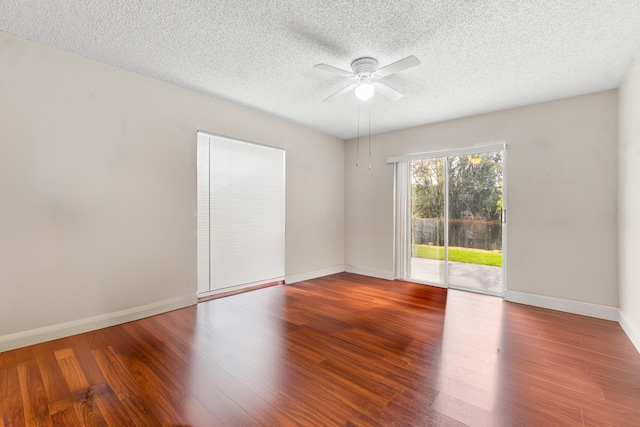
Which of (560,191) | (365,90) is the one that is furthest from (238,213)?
(560,191)

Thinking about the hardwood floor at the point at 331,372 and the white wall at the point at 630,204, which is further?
the white wall at the point at 630,204

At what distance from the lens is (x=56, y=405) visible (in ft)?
5.71

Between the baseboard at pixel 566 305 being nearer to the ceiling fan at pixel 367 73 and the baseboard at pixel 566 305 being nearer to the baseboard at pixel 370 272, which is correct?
the baseboard at pixel 370 272

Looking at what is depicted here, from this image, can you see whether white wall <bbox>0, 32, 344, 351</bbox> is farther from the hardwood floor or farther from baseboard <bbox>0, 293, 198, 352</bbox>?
the hardwood floor

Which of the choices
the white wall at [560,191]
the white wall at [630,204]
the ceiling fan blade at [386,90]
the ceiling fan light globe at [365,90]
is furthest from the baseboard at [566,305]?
the ceiling fan light globe at [365,90]

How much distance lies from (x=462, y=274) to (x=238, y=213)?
352 cm

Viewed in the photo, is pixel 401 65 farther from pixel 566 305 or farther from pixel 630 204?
pixel 566 305

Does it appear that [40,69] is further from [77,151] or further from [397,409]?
[397,409]

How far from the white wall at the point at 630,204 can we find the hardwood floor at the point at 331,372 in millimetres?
268

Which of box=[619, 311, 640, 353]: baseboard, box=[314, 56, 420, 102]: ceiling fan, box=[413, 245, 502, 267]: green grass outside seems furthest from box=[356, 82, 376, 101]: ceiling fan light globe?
box=[619, 311, 640, 353]: baseboard

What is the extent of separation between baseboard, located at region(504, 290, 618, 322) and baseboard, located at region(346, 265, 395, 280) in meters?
1.79

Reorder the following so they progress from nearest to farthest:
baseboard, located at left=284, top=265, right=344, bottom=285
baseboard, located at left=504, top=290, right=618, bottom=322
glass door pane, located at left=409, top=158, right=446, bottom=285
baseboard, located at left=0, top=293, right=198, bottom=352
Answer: baseboard, located at left=0, top=293, right=198, bottom=352
baseboard, located at left=504, top=290, right=618, bottom=322
glass door pane, located at left=409, top=158, right=446, bottom=285
baseboard, located at left=284, top=265, right=344, bottom=285

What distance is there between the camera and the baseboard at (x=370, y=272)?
203 inches

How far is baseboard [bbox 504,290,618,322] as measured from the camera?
3256mm
